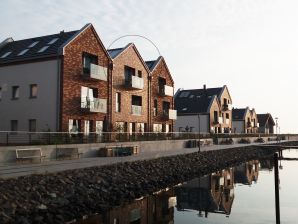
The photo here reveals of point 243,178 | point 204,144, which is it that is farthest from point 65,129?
point 204,144

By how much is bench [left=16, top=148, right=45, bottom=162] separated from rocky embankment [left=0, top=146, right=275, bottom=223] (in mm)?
3879

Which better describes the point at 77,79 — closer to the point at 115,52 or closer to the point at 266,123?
the point at 115,52

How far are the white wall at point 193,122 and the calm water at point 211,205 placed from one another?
30994mm

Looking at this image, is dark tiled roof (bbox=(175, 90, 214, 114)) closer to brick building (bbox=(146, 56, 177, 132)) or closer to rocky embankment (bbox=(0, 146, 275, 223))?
brick building (bbox=(146, 56, 177, 132))

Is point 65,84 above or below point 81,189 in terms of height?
above

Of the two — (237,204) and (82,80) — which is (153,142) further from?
(237,204)

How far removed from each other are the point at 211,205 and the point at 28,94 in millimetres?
19048

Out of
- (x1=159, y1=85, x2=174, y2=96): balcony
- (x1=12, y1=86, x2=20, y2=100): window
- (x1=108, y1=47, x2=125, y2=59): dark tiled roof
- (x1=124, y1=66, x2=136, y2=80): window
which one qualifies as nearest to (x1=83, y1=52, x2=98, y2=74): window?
(x1=108, y1=47, x2=125, y2=59): dark tiled roof

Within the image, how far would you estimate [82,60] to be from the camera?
33.8 metres

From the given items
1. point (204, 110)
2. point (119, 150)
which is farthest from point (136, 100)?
point (204, 110)

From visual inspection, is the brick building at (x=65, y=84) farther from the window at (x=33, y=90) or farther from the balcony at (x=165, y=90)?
the balcony at (x=165, y=90)

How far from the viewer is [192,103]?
6519 cm

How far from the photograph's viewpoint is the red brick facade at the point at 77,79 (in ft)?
103

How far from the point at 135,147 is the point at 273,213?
1496cm
